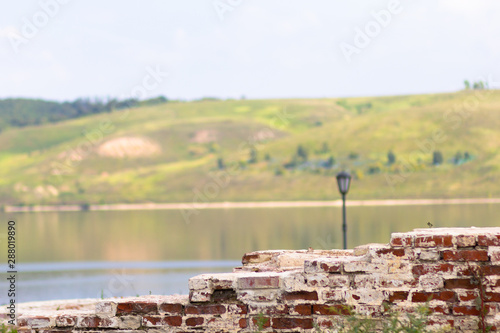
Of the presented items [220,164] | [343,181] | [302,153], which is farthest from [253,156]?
[343,181]

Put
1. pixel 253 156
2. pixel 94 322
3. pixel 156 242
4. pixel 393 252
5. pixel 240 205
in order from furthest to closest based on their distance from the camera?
1. pixel 253 156
2. pixel 240 205
3. pixel 156 242
4. pixel 94 322
5. pixel 393 252

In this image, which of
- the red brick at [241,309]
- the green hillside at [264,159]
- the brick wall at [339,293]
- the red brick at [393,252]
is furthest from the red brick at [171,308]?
the green hillside at [264,159]

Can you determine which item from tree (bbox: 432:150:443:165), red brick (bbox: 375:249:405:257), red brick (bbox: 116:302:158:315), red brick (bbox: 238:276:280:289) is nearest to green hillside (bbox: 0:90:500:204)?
tree (bbox: 432:150:443:165)

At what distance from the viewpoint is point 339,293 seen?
240 inches

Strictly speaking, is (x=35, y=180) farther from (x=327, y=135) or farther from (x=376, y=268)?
(x=376, y=268)

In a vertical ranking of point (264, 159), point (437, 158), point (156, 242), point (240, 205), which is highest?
point (264, 159)

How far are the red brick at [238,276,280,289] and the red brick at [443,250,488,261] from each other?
1254 mm

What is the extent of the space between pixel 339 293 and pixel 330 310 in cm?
16

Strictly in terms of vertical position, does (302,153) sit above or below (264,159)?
above

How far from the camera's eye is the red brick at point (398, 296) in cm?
600

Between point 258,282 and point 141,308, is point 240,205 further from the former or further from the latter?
point 258,282

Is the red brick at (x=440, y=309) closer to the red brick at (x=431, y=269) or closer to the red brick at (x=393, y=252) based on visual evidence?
the red brick at (x=431, y=269)

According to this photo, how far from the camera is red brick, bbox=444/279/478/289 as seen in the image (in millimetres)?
5961

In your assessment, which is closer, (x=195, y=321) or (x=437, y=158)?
(x=195, y=321)
